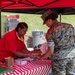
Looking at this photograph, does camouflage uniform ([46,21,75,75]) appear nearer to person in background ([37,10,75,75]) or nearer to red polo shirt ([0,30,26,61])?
person in background ([37,10,75,75])

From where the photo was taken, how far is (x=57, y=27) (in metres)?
2.75

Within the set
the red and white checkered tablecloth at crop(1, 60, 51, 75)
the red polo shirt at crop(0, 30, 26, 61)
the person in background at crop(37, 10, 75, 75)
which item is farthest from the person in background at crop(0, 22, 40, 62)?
the person in background at crop(37, 10, 75, 75)

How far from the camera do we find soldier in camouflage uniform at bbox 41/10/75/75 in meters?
2.74

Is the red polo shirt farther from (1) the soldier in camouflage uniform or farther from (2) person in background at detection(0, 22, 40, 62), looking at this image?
(1) the soldier in camouflage uniform

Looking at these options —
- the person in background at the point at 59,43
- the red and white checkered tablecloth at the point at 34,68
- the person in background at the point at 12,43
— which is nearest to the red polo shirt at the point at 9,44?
the person in background at the point at 12,43

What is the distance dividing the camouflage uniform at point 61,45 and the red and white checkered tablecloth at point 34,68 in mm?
204

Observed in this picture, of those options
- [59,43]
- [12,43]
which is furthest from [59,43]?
[12,43]

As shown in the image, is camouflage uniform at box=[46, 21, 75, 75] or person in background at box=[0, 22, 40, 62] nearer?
camouflage uniform at box=[46, 21, 75, 75]

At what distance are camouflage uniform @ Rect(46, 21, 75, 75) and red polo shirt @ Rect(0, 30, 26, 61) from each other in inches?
23.0

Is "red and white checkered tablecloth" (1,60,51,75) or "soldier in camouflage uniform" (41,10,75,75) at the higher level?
"soldier in camouflage uniform" (41,10,75,75)

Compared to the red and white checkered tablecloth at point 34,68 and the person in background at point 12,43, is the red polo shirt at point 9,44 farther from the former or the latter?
the red and white checkered tablecloth at point 34,68

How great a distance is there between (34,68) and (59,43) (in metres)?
0.47

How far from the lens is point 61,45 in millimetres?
2783

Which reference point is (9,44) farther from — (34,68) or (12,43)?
(34,68)
